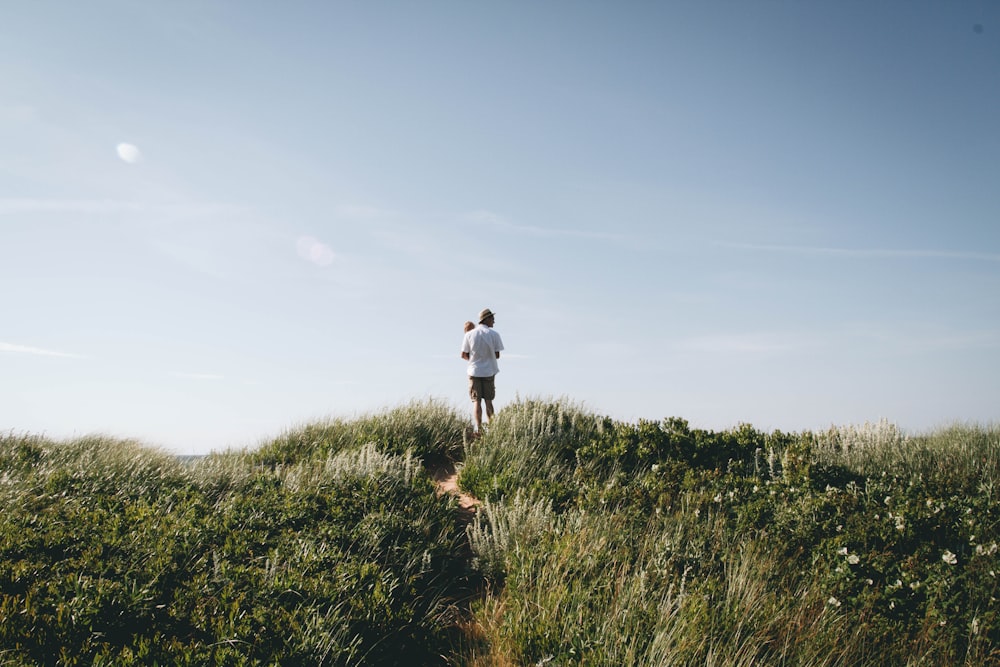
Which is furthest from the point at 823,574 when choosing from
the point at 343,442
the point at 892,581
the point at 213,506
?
the point at 343,442

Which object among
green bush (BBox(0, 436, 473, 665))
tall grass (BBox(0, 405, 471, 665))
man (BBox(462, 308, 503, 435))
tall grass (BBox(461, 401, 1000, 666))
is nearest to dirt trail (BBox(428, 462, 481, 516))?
tall grass (BBox(461, 401, 1000, 666))

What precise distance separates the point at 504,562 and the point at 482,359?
676 centimetres

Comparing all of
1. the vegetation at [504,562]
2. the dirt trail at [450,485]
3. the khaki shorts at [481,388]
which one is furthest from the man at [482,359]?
the vegetation at [504,562]

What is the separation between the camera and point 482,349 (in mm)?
12570

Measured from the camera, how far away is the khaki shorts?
12730 millimetres

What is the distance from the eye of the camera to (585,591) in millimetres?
4922

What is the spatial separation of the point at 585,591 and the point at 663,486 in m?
3.46

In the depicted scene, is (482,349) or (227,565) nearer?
(227,565)

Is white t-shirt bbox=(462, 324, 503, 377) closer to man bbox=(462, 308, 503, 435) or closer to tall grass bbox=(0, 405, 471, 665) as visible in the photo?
man bbox=(462, 308, 503, 435)

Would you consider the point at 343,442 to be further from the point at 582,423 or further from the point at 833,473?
the point at 833,473

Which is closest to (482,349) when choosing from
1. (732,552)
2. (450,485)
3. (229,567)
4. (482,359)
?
(482,359)

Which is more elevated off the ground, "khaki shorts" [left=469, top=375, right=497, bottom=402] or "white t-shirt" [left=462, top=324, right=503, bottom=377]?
"white t-shirt" [left=462, top=324, right=503, bottom=377]

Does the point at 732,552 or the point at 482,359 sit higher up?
the point at 482,359

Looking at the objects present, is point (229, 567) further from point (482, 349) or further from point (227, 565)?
point (482, 349)
